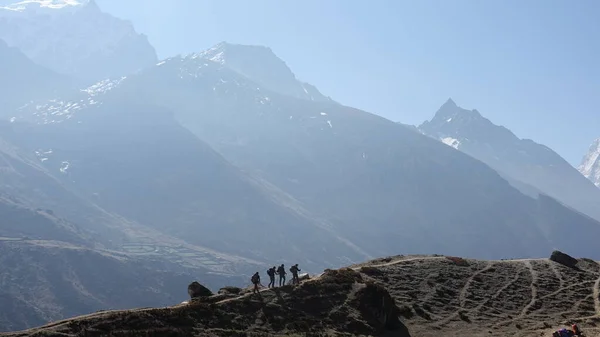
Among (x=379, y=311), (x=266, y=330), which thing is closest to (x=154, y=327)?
(x=266, y=330)

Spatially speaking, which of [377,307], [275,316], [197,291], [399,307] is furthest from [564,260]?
[197,291]

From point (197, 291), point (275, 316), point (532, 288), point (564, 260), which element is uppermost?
point (564, 260)

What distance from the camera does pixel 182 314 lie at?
191 feet

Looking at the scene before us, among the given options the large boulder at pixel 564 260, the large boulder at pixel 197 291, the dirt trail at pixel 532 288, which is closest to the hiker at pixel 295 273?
the large boulder at pixel 197 291

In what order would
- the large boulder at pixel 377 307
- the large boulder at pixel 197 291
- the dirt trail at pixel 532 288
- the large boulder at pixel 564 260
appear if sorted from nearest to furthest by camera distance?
the large boulder at pixel 377 307
the large boulder at pixel 197 291
the dirt trail at pixel 532 288
the large boulder at pixel 564 260

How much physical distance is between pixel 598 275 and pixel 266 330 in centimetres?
6534

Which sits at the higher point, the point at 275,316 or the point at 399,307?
the point at 399,307

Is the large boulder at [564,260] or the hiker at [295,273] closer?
the hiker at [295,273]

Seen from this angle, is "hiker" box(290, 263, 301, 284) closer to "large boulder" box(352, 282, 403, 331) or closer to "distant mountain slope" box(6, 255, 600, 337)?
"distant mountain slope" box(6, 255, 600, 337)

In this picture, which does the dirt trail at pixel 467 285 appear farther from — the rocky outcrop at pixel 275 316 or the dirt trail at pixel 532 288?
the rocky outcrop at pixel 275 316

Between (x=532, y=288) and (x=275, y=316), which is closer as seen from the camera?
(x=275, y=316)

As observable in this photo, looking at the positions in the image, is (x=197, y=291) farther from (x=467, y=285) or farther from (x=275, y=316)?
(x=467, y=285)

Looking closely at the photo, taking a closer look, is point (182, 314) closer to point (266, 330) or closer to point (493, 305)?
point (266, 330)

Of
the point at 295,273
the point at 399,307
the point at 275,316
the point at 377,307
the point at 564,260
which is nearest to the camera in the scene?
the point at 275,316
